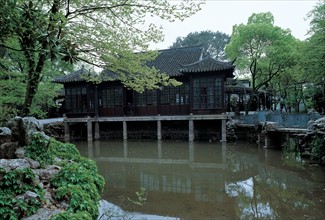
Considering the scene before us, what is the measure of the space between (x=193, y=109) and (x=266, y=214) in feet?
37.1

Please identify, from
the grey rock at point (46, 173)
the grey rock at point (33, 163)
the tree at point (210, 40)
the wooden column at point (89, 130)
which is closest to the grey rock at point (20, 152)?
the grey rock at point (33, 163)

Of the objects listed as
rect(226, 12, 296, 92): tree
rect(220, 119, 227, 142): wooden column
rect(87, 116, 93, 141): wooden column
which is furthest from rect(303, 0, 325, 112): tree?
rect(87, 116, 93, 141): wooden column

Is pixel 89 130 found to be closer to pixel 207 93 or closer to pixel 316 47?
pixel 207 93

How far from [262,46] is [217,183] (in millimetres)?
13456

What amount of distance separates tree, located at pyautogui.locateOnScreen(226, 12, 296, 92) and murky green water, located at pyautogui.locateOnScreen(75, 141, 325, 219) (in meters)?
7.66

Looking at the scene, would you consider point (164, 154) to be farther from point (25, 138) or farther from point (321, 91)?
point (321, 91)

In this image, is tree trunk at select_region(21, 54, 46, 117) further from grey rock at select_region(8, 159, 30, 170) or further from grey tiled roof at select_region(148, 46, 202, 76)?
grey tiled roof at select_region(148, 46, 202, 76)

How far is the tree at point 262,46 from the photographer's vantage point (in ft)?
57.1

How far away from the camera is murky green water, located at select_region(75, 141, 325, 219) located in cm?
571

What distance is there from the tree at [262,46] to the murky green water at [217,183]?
7.66 metres

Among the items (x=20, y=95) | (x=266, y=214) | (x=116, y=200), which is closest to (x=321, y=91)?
(x=266, y=214)

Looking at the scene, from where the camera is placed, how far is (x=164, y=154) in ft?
42.3

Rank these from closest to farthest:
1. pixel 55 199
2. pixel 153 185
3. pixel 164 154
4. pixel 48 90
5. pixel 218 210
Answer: pixel 55 199 < pixel 218 210 < pixel 153 185 < pixel 164 154 < pixel 48 90

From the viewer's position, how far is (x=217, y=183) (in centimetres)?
791
